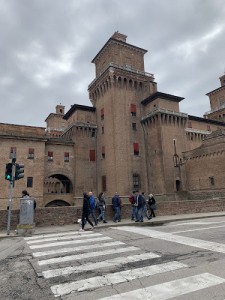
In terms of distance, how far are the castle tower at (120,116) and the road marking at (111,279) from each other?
30276 mm

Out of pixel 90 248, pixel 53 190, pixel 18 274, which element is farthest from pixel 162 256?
pixel 53 190

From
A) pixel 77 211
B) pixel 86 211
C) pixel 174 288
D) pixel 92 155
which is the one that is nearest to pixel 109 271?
pixel 174 288

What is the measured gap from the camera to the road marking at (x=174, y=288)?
12.4ft

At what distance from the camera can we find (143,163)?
39.1 metres

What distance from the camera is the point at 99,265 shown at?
551 centimetres

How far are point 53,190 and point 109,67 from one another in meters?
28.2

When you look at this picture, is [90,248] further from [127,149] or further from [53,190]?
[53,190]

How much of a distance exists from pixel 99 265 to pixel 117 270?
1.94ft

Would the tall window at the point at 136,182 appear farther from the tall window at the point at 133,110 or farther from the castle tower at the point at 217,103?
the castle tower at the point at 217,103

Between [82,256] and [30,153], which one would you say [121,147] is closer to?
[30,153]

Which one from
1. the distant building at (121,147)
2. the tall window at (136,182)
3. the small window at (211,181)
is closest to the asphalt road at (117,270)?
the distant building at (121,147)

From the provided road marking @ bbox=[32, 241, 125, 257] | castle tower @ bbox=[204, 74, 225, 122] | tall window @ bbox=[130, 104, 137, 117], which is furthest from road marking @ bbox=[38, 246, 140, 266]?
castle tower @ bbox=[204, 74, 225, 122]

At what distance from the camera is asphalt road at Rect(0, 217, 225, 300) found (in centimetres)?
399

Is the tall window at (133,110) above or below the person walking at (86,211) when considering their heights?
above
